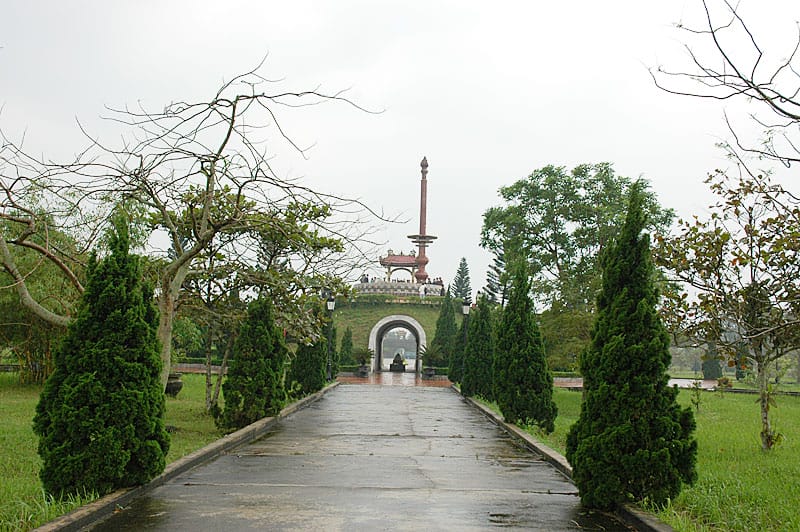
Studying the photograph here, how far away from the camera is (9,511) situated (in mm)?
5539

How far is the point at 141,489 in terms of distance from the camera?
6.77 m

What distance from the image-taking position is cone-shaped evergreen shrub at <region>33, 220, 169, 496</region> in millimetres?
6191

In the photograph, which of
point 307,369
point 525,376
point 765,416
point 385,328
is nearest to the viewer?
point 765,416

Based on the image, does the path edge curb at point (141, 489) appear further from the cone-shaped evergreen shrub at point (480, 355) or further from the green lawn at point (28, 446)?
the cone-shaped evergreen shrub at point (480, 355)

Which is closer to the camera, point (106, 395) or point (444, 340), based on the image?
point (106, 395)

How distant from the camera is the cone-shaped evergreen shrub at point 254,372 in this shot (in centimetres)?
1251

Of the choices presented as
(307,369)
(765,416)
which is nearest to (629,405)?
(765,416)

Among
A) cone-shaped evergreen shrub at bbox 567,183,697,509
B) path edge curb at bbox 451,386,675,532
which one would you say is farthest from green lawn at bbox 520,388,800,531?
cone-shaped evergreen shrub at bbox 567,183,697,509

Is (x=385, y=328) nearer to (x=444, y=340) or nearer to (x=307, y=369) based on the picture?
(x=444, y=340)

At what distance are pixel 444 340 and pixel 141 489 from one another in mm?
36258

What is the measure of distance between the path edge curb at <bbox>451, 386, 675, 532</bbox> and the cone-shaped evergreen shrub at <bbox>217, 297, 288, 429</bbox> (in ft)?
14.2

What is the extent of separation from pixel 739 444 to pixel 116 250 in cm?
921

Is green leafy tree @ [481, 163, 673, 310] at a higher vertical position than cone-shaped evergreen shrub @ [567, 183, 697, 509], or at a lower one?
higher

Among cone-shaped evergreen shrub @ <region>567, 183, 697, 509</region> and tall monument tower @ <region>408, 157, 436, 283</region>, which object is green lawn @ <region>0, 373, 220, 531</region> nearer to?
cone-shaped evergreen shrub @ <region>567, 183, 697, 509</region>
